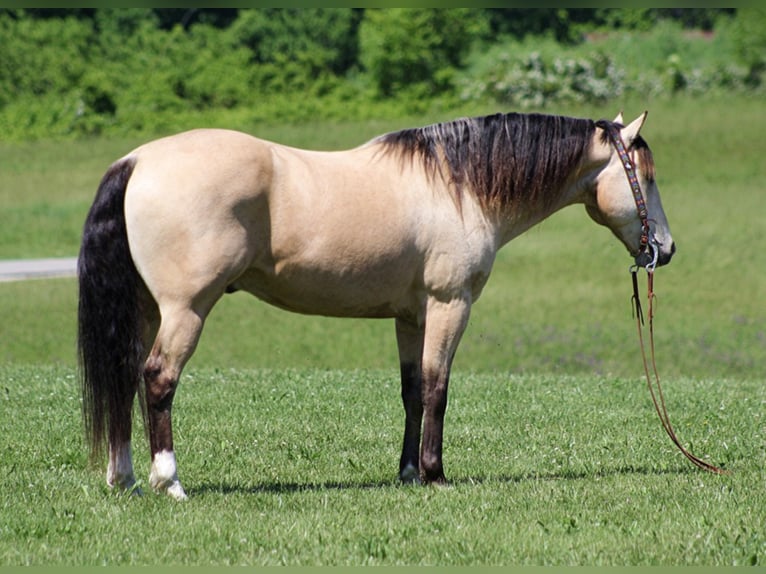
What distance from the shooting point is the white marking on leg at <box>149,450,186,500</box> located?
22.8ft

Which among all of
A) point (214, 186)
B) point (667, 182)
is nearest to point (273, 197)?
point (214, 186)

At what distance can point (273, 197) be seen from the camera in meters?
7.06

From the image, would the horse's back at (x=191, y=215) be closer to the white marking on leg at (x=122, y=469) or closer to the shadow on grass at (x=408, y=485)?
the white marking on leg at (x=122, y=469)

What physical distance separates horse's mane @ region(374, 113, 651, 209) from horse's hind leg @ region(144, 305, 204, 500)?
1761mm

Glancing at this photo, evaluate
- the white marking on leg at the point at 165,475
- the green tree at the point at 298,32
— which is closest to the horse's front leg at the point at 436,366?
the white marking on leg at the point at 165,475

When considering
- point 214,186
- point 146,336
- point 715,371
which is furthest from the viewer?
point 715,371

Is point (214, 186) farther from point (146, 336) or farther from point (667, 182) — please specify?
point (667, 182)

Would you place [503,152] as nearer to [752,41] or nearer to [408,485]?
[408,485]

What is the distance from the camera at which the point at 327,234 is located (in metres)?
7.20

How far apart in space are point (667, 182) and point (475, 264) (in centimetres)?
2610

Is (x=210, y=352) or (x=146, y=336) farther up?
(x=146, y=336)

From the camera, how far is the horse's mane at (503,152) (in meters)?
7.68

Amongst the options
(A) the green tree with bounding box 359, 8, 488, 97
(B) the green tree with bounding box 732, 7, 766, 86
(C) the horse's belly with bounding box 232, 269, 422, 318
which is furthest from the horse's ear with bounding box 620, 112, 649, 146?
(A) the green tree with bounding box 359, 8, 488, 97

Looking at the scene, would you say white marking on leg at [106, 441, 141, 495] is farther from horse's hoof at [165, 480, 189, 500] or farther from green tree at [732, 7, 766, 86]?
green tree at [732, 7, 766, 86]
